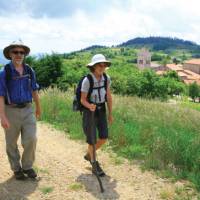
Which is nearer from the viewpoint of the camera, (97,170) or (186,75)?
(97,170)

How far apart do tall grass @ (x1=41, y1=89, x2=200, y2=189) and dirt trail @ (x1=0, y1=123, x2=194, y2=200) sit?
1.20 ft

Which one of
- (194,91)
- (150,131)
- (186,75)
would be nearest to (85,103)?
(150,131)

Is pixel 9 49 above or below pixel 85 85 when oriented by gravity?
above

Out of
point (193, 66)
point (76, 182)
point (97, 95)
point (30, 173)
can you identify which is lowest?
point (193, 66)

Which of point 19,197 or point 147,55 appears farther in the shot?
point 147,55

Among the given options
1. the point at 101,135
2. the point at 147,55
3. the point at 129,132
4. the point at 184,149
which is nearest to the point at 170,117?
the point at 129,132

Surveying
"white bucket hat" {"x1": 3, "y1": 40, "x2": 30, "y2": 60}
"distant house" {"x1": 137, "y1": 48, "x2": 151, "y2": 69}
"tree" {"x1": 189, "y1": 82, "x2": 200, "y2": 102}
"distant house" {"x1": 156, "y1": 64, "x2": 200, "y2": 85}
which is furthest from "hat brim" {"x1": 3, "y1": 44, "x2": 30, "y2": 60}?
"distant house" {"x1": 137, "y1": 48, "x2": 151, "y2": 69}

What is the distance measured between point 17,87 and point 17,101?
0.18 metres

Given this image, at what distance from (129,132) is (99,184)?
245 centimetres

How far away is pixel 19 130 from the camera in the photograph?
538 centimetres

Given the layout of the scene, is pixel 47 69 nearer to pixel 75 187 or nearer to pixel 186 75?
pixel 75 187

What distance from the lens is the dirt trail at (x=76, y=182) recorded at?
5.20 m

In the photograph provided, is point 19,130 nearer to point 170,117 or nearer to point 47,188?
point 47,188

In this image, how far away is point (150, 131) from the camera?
7.36 meters
